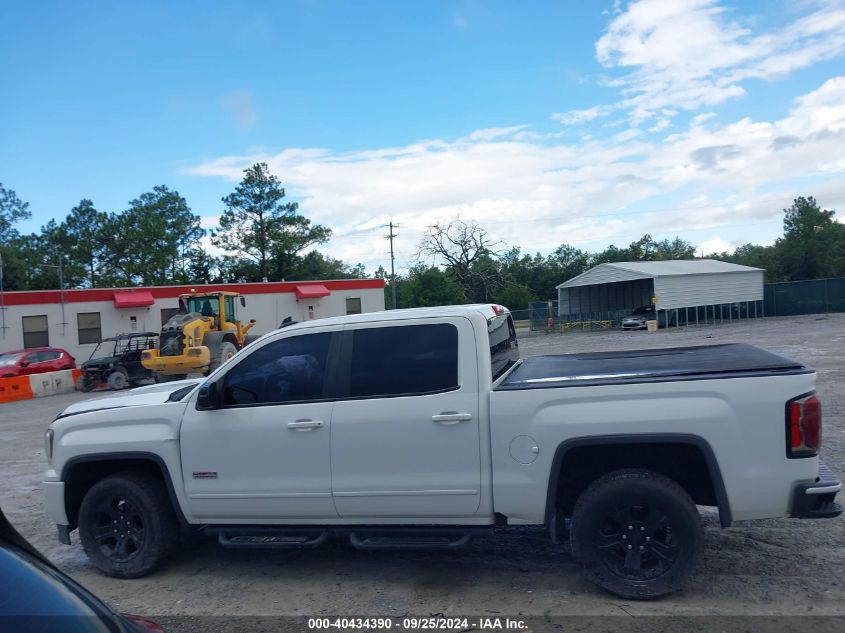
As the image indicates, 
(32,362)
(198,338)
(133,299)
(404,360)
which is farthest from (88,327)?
(404,360)

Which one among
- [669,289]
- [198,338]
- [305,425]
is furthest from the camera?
[669,289]

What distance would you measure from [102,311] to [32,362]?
32.3ft

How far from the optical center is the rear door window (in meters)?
4.88

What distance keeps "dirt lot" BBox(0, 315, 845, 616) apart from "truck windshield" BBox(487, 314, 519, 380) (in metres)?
1.46

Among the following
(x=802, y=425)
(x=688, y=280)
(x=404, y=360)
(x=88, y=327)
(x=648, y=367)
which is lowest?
(x=802, y=425)

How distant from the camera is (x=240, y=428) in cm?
505

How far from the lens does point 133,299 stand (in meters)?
33.9

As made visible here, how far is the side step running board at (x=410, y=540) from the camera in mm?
4656

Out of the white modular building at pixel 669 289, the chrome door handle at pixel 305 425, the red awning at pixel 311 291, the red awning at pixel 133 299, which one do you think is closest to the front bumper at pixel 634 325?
the white modular building at pixel 669 289

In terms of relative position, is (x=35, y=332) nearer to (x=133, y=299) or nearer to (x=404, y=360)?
(x=133, y=299)

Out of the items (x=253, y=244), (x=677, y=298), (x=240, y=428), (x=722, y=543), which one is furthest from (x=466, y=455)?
(x=253, y=244)

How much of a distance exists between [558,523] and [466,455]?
2.85ft

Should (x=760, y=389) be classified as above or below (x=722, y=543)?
above

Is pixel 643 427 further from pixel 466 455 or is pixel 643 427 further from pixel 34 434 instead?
pixel 34 434
